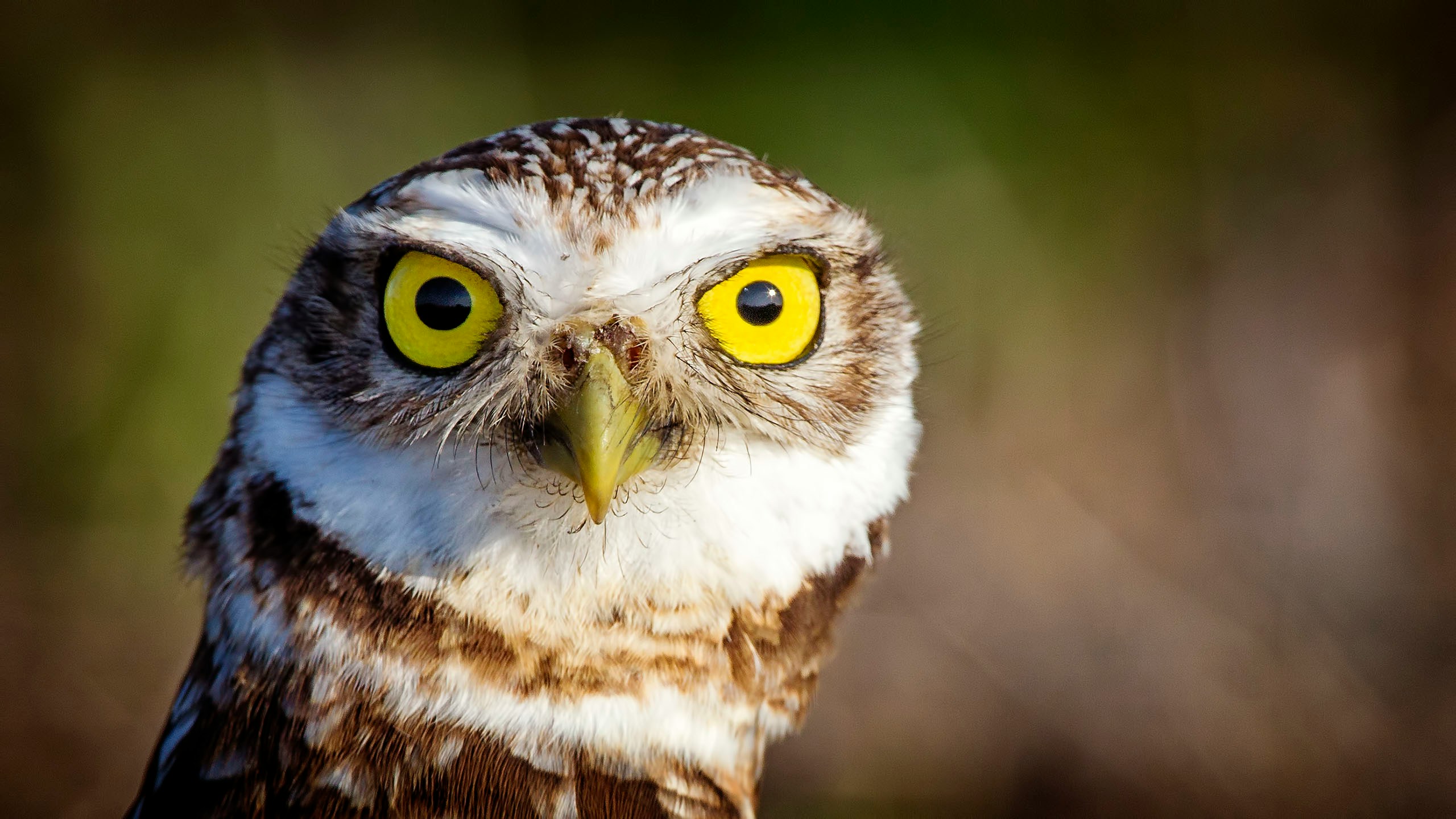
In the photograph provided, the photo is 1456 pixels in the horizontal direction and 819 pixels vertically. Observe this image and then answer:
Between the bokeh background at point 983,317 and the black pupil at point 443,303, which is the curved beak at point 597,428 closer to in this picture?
the black pupil at point 443,303

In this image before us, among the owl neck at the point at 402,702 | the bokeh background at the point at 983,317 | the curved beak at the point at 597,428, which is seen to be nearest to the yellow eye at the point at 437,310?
the curved beak at the point at 597,428

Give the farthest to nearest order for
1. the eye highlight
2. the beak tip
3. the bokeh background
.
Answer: the bokeh background < the eye highlight < the beak tip

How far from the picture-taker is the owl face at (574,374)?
117cm

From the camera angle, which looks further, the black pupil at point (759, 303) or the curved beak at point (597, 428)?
the black pupil at point (759, 303)

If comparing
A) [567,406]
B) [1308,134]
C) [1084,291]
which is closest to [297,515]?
[567,406]

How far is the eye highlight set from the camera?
1245 mm

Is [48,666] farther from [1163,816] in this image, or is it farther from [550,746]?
[1163,816]

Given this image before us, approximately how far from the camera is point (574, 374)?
1121mm

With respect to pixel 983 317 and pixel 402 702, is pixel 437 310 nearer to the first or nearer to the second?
pixel 402 702

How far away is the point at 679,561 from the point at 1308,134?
442 centimetres

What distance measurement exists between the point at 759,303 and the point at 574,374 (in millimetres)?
286

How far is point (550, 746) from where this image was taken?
3.92 ft

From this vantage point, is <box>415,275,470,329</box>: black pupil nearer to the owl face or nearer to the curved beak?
the owl face

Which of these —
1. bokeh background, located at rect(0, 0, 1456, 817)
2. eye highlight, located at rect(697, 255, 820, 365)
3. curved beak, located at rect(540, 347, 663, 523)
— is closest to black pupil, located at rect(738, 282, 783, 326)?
eye highlight, located at rect(697, 255, 820, 365)
